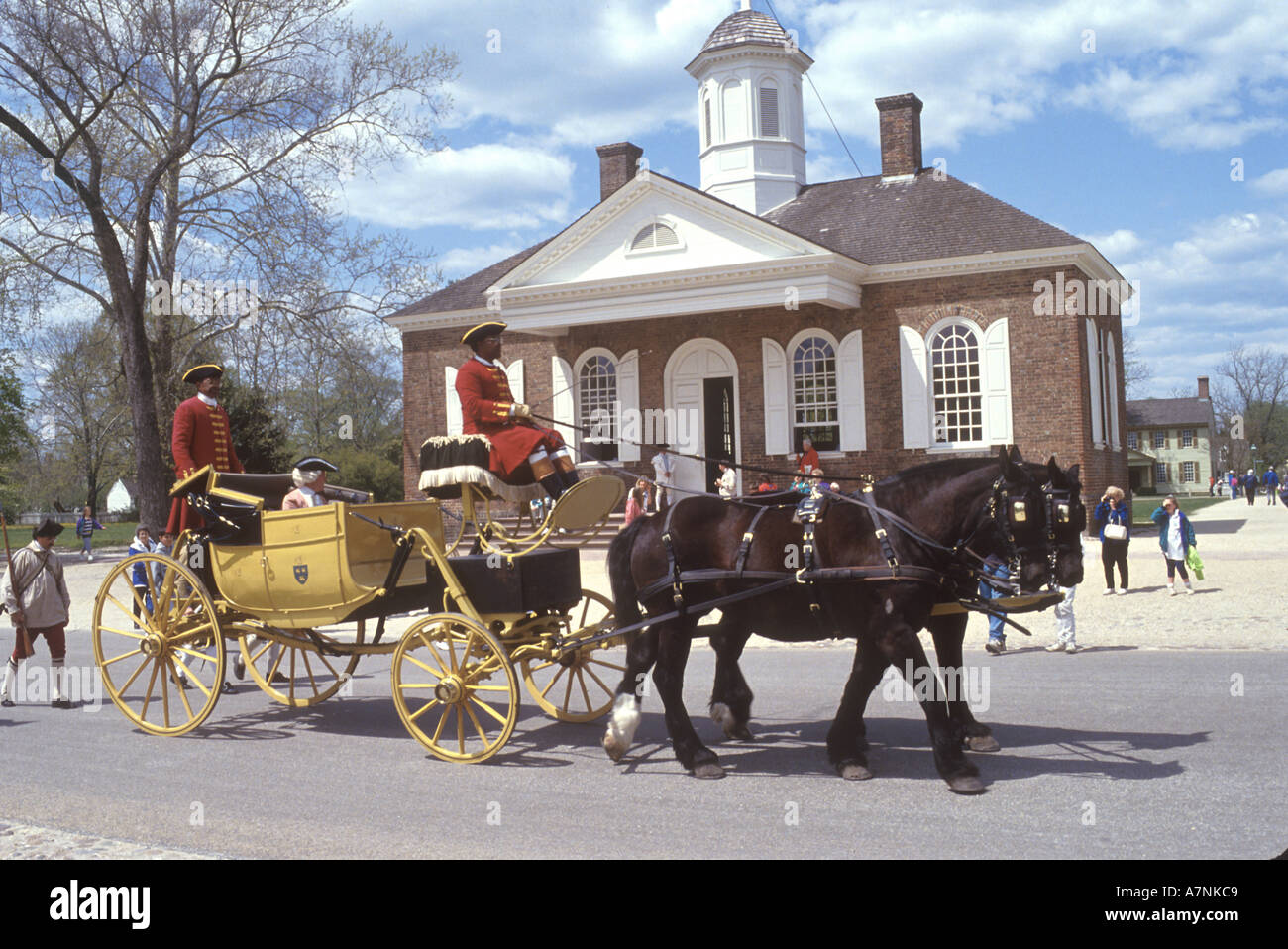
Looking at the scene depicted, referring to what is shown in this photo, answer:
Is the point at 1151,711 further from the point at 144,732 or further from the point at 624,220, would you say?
the point at 624,220

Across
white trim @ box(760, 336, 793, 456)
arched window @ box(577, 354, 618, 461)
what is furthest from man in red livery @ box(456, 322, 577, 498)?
arched window @ box(577, 354, 618, 461)

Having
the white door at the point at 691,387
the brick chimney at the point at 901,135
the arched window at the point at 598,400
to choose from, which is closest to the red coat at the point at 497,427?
the white door at the point at 691,387

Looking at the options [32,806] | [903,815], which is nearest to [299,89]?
[32,806]

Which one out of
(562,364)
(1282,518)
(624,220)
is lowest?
(1282,518)

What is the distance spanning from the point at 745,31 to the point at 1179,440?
70755 mm

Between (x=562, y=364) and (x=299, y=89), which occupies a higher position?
(x=299, y=89)

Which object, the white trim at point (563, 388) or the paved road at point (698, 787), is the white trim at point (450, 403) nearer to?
the white trim at point (563, 388)

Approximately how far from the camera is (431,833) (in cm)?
536

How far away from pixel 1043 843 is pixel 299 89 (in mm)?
23518

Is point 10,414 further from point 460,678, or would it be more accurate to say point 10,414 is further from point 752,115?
point 460,678

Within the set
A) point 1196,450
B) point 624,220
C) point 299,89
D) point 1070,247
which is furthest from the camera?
point 1196,450

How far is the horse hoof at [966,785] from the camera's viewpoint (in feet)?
18.6

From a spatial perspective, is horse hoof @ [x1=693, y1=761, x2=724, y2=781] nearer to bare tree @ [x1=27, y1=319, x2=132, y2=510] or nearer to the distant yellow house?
bare tree @ [x1=27, y1=319, x2=132, y2=510]

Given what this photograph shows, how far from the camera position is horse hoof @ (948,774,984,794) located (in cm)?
568
